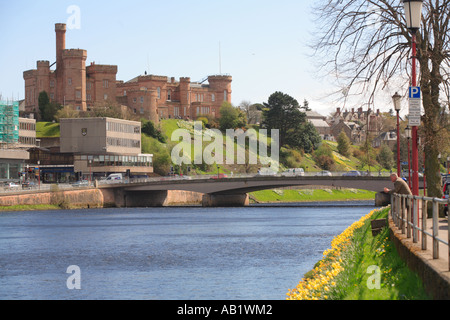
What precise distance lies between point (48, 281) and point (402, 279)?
19.9 metres

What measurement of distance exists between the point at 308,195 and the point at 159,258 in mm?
104059

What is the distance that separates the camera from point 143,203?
118438 millimetres

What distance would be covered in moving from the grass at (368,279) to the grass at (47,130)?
13097 cm

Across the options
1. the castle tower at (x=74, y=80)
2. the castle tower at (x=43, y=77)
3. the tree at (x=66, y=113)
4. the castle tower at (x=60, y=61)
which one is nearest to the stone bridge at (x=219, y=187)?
the tree at (x=66, y=113)

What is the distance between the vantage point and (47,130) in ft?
496

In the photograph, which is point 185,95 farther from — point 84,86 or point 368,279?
point 368,279

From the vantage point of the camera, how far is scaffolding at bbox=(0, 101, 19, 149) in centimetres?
12400

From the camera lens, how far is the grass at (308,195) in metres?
136

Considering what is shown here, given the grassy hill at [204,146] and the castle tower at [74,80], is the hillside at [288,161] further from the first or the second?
the castle tower at [74,80]

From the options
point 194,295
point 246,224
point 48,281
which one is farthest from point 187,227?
point 194,295

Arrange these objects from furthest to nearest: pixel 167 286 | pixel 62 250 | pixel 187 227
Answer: pixel 187 227, pixel 62 250, pixel 167 286

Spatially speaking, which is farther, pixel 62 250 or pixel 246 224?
pixel 246 224

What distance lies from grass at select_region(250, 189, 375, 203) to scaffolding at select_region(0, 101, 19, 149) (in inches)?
1685
